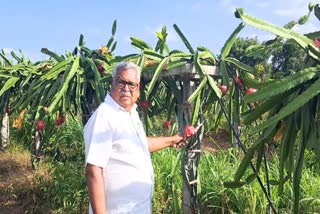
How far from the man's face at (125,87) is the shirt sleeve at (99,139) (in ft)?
0.40

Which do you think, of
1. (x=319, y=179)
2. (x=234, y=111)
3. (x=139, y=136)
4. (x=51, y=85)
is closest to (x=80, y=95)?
(x=51, y=85)

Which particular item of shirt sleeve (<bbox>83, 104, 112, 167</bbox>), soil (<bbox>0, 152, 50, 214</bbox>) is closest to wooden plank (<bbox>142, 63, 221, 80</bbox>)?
shirt sleeve (<bbox>83, 104, 112, 167</bbox>)

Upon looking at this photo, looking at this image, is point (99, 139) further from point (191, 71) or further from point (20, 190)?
point (20, 190)

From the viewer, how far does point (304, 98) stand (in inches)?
53.8

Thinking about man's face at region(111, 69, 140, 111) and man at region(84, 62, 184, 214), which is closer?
man at region(84, 62, 184, 214)

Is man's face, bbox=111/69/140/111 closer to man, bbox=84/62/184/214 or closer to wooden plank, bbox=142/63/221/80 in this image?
man, bbox=84/62/184/214

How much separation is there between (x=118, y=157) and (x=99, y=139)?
0.45 ft

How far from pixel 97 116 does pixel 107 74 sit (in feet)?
4.79

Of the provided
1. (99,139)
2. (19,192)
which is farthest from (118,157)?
(19,192)

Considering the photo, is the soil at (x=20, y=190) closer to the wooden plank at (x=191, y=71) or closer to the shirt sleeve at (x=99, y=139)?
the wooden plank at (x=191, y=71)

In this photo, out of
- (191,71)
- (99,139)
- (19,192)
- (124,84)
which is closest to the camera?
(99,139)

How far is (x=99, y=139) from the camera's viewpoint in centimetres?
200

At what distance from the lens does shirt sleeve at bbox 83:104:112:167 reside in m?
1.98

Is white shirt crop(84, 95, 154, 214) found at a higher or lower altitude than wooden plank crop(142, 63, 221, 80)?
lower
